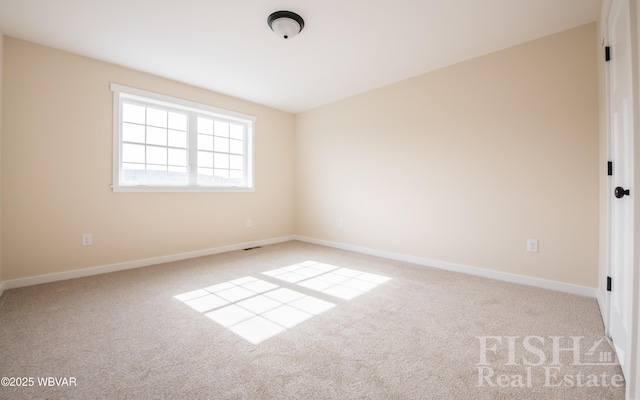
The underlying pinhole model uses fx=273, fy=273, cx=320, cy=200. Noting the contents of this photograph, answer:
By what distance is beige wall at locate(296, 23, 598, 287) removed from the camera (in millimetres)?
2508

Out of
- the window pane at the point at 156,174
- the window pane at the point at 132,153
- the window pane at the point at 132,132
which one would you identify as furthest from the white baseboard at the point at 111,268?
the window pane at the point at 132,132

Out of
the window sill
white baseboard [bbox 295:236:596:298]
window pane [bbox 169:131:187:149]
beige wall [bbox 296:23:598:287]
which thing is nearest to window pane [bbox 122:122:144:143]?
window pane [bbox 169:131:187:149]

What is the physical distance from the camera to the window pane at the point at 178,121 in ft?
12.3

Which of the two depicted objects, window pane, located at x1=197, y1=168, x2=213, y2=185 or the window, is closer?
the window

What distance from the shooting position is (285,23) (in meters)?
2.36

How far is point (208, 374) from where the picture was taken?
1425mm

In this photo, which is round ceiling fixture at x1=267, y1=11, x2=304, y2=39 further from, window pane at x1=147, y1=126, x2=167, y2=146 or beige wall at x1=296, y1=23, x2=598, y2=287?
window pane at x1=147, y1=126, x2=167, y2=146

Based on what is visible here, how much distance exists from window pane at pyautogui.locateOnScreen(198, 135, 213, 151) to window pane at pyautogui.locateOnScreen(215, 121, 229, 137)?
16cm

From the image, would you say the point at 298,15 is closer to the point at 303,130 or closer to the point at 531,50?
the point at 531,50

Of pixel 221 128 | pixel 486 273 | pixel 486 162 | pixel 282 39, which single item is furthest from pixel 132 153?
pixel 486 273

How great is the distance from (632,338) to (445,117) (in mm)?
2708

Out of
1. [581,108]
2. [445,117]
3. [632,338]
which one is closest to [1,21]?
[445,117]

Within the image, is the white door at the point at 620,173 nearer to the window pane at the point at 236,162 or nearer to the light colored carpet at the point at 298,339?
the light colored carpet at the point at 298,339

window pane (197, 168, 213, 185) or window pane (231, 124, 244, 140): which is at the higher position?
window pane (231, 124, 244, 140)
